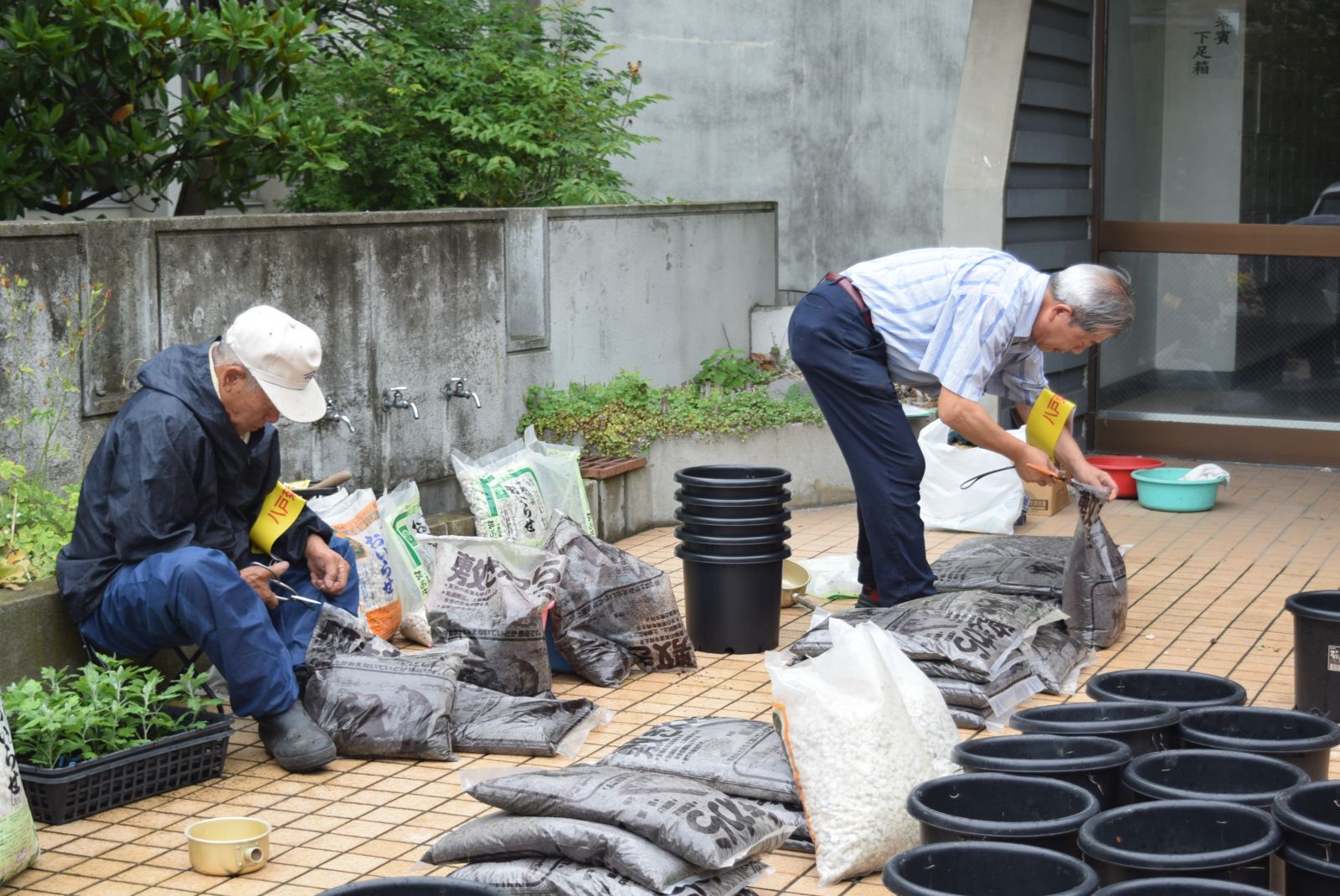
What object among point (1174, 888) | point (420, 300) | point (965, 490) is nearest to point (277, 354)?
point (420, 300)

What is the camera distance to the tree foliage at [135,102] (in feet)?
23.1

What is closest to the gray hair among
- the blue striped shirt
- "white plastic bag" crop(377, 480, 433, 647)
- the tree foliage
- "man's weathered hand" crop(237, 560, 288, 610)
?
Result: the blue striped shirt

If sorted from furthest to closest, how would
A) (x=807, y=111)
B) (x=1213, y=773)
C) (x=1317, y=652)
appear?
(x=807, y=111) → (x=1317, y=652) → (x=1213, y=773)

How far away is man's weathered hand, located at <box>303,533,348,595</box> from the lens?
533cm

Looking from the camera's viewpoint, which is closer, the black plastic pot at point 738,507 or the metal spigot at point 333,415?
the black plastic pot at point 738,507

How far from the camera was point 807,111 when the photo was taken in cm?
1058

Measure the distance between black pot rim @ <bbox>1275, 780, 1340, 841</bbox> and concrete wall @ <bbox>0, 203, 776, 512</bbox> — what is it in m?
4.48

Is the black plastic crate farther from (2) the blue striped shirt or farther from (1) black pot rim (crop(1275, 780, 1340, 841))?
(1) black pot rim (crop(1275, 780, 1340, 841))

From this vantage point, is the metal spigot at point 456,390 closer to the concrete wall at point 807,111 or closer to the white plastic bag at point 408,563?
the white plastic bag at point 408,563

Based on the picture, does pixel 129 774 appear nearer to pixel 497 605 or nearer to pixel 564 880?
pixel 497 605

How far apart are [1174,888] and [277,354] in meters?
3.09

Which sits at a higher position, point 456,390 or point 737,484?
point 456,390

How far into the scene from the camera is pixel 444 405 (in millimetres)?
7758

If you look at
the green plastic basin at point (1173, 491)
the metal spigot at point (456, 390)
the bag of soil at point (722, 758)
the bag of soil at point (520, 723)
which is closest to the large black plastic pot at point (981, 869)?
the bag of soil at point (722, 758)
